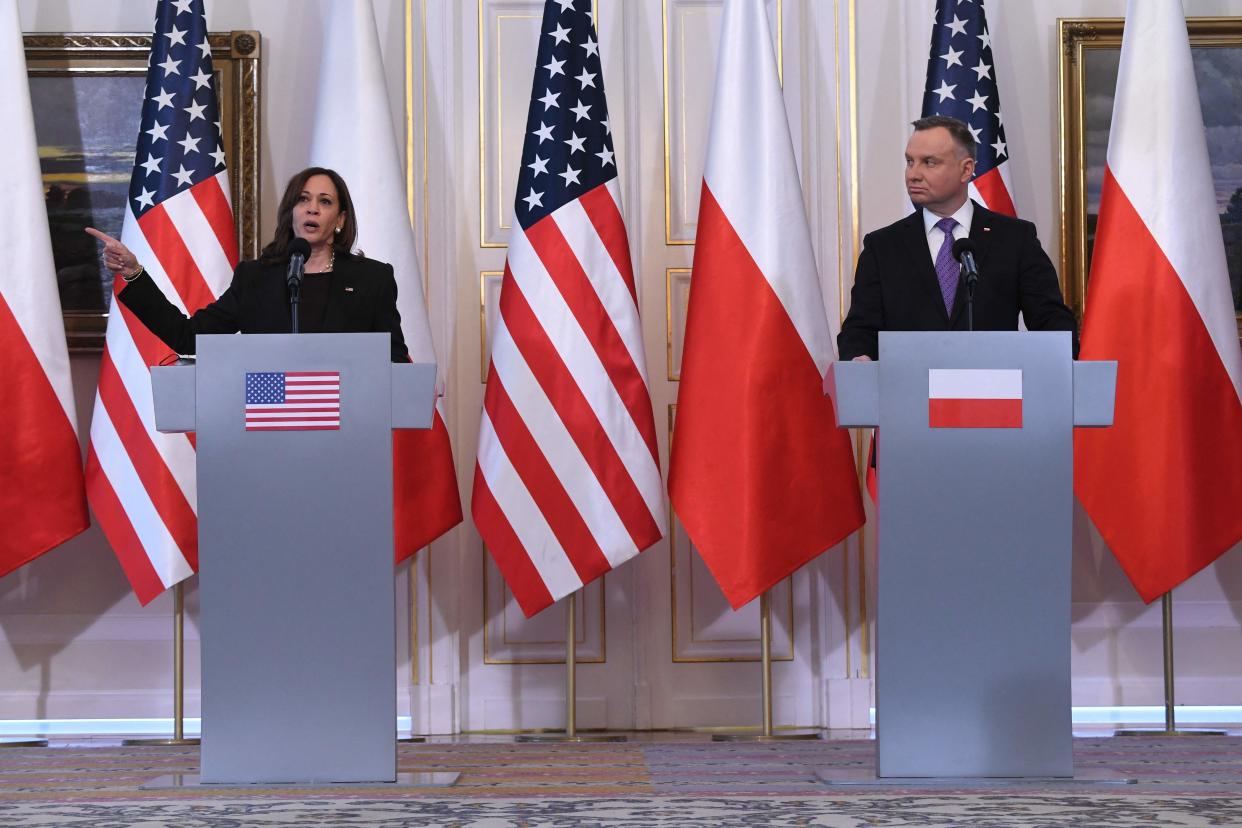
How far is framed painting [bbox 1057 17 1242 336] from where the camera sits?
518cm

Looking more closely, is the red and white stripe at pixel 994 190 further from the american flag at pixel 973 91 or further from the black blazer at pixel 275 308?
the black blazer at pixel 275 308

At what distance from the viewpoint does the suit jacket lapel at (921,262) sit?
3.71 metres

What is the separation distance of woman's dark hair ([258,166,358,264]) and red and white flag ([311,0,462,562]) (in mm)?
867

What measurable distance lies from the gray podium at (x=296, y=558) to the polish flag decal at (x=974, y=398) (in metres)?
1.12

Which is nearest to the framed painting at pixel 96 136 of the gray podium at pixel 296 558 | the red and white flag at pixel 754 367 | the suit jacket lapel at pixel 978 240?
the red and white flag at pixel 754 367

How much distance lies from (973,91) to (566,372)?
168 cm

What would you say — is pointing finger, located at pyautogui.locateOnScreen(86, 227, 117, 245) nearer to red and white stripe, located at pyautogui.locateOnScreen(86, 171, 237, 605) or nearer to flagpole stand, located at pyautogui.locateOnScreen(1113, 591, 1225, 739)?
red and white stripe, located at pyautogui.locateOnScreen(86, 171, 237, 605)

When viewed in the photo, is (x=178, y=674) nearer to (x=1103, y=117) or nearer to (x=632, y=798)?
→ (x=632, y=798)

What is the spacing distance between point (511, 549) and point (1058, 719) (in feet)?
6.64

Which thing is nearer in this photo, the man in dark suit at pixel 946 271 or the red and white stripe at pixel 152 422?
the man in dark suit at pixel 946 271

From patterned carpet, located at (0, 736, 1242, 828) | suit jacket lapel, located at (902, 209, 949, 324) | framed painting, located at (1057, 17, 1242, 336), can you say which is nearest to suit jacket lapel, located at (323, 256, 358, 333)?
patterned carpet, located at (0, 736, 1242, 828)

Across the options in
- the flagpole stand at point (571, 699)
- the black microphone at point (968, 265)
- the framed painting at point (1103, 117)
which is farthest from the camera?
the framed painting at point (1103, 117)

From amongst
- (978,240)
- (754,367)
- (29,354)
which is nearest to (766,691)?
(754,367)

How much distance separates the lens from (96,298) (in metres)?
5.06
